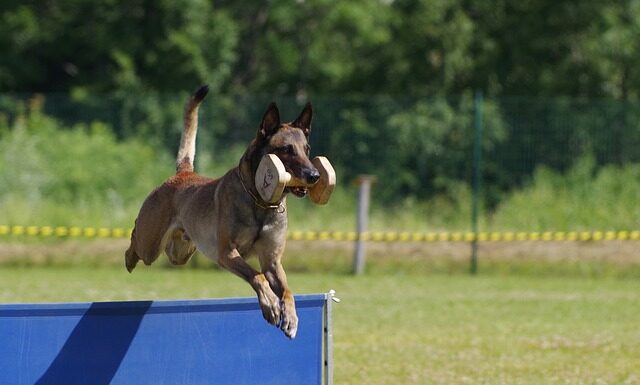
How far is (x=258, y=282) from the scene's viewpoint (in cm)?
689

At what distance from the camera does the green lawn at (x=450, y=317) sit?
32.9 ft

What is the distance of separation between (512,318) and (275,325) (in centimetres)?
719

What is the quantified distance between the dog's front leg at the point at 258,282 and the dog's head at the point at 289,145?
0.53 m

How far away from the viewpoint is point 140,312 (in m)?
6.74

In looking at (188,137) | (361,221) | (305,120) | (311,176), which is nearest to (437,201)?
(361,221)

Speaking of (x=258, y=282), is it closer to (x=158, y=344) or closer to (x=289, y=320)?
(x=289, y=320)

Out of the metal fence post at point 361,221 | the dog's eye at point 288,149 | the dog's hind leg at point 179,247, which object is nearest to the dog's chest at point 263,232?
the dog's eye at point 288,149

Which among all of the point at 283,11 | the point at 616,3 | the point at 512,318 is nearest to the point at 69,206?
the point at 512,318

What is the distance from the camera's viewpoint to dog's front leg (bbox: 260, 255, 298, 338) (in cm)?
677

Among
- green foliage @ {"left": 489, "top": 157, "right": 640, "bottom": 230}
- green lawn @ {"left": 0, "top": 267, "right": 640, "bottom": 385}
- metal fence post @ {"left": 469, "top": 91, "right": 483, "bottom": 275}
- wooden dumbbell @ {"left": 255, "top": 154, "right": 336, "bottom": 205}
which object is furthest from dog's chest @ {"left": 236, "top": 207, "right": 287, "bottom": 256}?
green foliage @ {"left": 489, "top": 157, "right": 640, "bottom": 230}

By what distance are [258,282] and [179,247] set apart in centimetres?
156

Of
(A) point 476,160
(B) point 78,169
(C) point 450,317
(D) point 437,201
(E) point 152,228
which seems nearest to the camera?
(E) point 152,228

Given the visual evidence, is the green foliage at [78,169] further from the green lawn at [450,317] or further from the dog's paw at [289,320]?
the dog's paw at [289,320]

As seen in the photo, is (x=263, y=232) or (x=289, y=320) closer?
(x=289, y=320)
